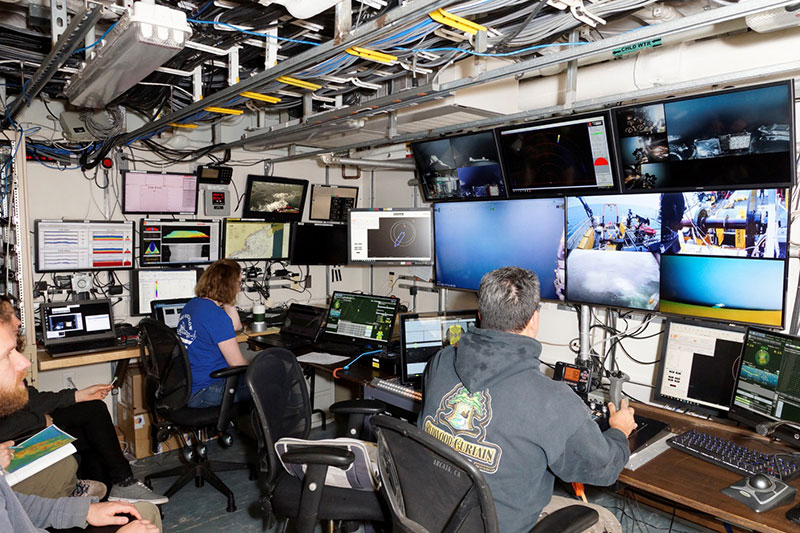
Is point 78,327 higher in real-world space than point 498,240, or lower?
lower

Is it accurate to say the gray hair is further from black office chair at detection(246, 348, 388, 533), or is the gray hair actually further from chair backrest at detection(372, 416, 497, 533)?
black office chair at detection(246, 348, 388, 533)

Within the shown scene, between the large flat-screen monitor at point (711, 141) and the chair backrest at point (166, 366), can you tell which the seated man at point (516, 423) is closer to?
the large flat-screen monitor at point (711, 141)

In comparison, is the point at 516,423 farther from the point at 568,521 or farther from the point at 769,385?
the point at 769,385

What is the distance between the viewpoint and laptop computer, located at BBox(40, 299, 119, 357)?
139 inches

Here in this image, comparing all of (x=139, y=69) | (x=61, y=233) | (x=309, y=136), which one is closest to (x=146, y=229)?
(x=61, y=233)

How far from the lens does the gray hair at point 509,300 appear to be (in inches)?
66.8

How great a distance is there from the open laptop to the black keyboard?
Result: 1759 millimetres

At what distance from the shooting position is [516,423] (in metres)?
1.51

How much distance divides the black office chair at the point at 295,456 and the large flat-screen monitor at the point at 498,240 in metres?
1.28

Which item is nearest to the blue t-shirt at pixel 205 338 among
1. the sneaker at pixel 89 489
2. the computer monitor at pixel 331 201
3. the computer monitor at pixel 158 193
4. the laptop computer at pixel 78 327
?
the sneaker at pixel 89 489

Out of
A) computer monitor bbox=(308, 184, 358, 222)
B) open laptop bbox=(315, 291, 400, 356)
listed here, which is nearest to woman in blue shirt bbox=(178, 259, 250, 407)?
open laptop bbox=(315, 291, 400, 356)

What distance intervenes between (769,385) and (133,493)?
298cm

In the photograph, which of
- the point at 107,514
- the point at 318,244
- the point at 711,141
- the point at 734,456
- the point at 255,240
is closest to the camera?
the point at 107,514

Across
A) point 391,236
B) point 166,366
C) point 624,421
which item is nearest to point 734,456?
point 624,421
